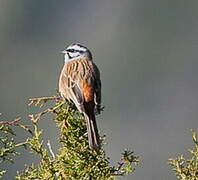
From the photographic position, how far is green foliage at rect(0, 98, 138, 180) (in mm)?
4320

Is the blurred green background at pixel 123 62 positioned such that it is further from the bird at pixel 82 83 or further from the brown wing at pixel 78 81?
the brown wing at pixel 78 81

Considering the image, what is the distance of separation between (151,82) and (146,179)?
24.7 m

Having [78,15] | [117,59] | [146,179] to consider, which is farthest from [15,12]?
[146,179]

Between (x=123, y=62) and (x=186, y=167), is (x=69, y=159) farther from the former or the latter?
(x=123, y=62)

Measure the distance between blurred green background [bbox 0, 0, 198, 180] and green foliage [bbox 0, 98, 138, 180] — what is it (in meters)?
32.9

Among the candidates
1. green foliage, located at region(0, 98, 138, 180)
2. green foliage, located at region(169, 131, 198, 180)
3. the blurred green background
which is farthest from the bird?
the blurred green background

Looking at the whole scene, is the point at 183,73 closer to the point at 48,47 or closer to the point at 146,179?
the point at 48,47

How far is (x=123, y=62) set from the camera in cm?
7250

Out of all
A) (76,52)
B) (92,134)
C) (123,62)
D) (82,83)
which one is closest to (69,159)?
(92,134)

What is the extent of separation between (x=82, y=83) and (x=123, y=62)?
66.2m

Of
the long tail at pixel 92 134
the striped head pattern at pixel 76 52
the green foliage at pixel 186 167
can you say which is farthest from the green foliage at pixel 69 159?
the striped head pattern at pixel 76 52

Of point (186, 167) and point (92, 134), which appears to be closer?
point (186, 167)

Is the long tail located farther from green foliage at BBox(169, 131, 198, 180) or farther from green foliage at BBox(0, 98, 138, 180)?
green foliage at BBox(169, 131, 198, 180)

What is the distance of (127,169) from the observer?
4.46 metres
